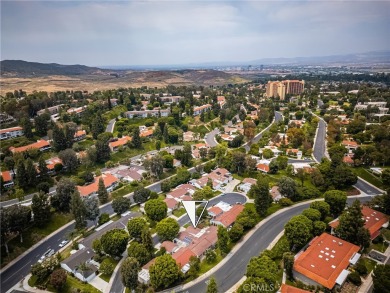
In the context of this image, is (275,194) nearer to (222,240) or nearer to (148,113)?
(222,240)

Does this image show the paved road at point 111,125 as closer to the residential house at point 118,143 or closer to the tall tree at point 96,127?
the tall tree at point 96,127

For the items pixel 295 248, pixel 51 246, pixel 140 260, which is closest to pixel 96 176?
pixel 51 246

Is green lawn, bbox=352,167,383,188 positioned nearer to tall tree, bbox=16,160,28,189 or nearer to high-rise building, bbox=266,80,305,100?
tall tree, bbox=16,160,28,189

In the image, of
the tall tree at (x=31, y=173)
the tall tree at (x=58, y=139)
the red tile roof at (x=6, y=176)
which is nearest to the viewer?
the tall tree at (x=31, y=173)

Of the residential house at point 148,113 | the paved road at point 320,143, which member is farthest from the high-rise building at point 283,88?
the residential house at point 148,113

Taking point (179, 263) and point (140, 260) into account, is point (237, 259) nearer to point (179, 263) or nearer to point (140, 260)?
point (179, 263)

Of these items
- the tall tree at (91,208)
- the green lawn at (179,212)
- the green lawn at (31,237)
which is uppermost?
the tall tree at (91,208)

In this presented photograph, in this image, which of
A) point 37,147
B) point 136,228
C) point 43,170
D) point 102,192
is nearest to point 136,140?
point 37,147
